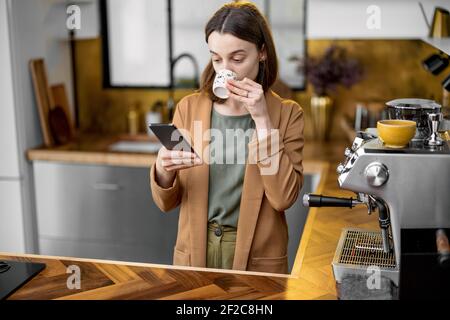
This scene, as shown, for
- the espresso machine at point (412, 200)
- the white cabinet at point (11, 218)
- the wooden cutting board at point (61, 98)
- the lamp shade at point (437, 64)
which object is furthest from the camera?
the wooden cutting board at point (61, 98)

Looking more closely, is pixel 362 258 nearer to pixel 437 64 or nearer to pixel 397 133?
pixel 397 133

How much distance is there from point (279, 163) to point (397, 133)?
0.38m

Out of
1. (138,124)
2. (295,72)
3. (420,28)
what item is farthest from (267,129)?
(138,124)

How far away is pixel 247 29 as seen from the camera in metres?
1.77

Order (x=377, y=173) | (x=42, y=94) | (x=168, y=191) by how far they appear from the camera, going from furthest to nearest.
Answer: (x=42, y=94)
(x=168, y=191)
(x=377, y=173)

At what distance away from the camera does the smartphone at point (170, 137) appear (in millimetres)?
1637

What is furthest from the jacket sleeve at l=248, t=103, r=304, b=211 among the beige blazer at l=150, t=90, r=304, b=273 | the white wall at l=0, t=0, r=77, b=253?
the white wall at l=0, t=0, r=77, b=253

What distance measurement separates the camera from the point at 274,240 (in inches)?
75.9

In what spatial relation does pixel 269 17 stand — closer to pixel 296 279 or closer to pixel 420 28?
pixel 420 28

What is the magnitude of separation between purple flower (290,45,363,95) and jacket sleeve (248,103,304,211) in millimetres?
1647
